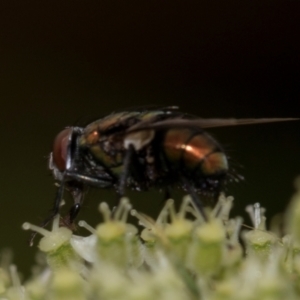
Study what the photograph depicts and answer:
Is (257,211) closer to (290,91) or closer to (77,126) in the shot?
(77,126)

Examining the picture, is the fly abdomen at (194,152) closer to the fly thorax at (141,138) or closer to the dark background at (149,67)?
the fly thorax at (141,138)

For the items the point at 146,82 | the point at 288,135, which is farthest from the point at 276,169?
the point at 146,82

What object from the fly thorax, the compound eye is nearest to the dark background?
the compound eye

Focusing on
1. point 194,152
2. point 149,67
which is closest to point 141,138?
point 194,152

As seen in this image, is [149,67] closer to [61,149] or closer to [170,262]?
[61,149]

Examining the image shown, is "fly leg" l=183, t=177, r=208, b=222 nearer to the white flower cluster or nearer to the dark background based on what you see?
the white flower cluster

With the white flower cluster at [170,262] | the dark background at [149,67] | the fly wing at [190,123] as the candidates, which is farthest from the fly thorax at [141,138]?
the dark background at [149,67]
